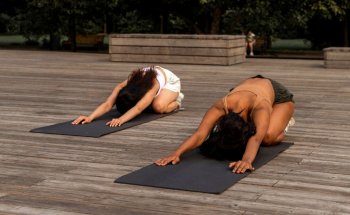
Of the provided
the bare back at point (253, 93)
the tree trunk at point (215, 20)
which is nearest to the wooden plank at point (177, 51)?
the tree trunk at point (215, 20)

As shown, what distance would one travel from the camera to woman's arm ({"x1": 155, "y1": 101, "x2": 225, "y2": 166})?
4.78 m

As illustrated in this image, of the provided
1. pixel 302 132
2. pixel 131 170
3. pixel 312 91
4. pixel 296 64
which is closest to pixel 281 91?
pixel 302 132

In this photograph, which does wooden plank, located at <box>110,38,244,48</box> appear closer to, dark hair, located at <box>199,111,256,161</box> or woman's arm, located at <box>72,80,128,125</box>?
woman's arm, located at <box>72,80,128,125</box>

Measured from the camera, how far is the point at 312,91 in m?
10.0

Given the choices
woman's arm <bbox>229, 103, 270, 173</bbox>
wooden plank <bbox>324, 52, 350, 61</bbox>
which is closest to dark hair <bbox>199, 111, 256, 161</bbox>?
woman's arm <bbox>229, 103, 270, 173</bbox>

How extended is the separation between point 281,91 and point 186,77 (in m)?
6.53

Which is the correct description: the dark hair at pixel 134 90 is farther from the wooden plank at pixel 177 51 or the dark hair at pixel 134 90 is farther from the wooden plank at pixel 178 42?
the wooden plank at pixel 177 51

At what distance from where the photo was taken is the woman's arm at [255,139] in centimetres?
Answer: 452

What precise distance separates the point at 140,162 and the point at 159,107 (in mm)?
2449

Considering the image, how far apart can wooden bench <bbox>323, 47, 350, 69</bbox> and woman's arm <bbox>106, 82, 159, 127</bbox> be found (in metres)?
8.63

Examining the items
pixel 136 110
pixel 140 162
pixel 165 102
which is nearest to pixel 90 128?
pixel 136 110

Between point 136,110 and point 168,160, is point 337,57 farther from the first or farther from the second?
point 168,160

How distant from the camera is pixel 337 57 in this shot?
47.7ft

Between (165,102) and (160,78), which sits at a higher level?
(160,78)
